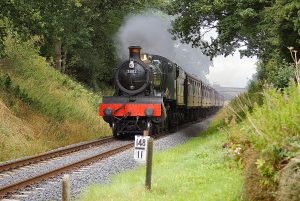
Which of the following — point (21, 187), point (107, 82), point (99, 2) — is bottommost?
point (21, 187)

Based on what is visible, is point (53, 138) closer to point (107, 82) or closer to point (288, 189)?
point (288, 189)

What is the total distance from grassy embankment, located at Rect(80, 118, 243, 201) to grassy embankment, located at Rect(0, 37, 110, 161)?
18.7 ft

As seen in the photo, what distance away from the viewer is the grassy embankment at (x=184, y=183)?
7.81 meters

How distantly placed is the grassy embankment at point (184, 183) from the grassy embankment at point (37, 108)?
5698 mm

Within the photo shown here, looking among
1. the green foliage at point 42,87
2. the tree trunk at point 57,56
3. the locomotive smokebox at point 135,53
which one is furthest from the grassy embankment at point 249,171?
the tree trunk at point 57,56

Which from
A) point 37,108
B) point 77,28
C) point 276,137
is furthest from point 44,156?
point 77,28

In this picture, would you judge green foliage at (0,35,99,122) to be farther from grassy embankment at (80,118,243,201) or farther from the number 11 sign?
the number 11 sign

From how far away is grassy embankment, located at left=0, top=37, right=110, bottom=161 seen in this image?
16516 mm

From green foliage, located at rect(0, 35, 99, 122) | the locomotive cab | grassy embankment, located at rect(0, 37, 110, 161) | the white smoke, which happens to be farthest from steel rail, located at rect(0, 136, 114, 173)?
the white smoke

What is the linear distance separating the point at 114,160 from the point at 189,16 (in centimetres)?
1019

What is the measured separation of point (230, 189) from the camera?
7.78m

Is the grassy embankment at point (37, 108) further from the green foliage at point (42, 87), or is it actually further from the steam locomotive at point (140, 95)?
the steam locomotive at point (140, 95)

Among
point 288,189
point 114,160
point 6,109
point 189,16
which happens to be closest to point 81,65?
point 189,16

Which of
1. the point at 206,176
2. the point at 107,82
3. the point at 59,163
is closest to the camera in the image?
the point at 206,176
